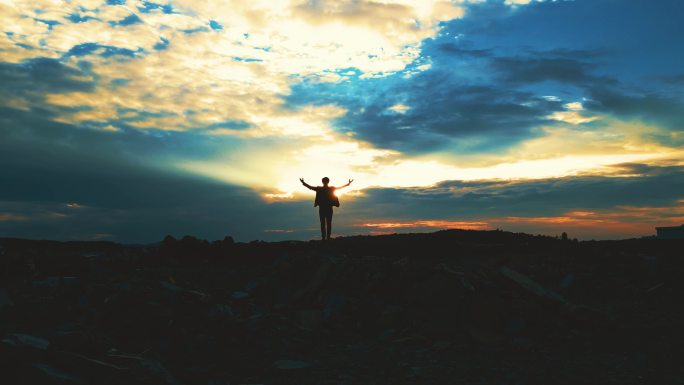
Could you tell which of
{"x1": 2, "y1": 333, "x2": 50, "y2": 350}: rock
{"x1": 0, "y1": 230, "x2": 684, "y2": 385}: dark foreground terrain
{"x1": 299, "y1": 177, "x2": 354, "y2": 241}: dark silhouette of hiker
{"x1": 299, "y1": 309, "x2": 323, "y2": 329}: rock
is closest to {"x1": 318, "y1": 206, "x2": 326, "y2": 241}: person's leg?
{"x1": 299, "y1": 177, "x2": 354, "y2": 241}: dark silhouette of hiker

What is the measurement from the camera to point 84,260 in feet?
40.3

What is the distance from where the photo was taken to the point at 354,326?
23.3 ft

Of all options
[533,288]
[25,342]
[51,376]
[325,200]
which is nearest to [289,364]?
[51,376]

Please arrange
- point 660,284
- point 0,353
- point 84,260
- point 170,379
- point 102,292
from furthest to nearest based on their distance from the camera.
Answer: point 84,260 → point 660,284 → point 102,292 → point 170,379 → point 0,353

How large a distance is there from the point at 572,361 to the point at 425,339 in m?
1.74

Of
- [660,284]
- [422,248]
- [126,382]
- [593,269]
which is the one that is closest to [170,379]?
[126,382]

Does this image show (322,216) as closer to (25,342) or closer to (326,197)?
(326,197)

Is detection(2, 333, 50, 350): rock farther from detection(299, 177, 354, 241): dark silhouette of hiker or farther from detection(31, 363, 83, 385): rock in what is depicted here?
detection(299, 177, 354, 241): dark silhouette of hiker

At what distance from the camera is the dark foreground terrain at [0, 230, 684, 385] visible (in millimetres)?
5125

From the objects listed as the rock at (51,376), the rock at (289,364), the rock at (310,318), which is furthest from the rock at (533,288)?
the rock at (51,376)

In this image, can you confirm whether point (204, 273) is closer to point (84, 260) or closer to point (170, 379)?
point (84, 260)

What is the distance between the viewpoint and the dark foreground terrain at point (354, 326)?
512 centimetres

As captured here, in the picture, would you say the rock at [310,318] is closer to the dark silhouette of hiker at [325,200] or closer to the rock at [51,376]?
the rock at [51,376]

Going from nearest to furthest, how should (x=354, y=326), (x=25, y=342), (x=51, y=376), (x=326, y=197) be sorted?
(x=51, y=376), (x=25, y=342), (x=354, y=326), (x=326, y=197)
